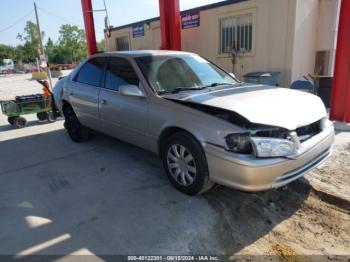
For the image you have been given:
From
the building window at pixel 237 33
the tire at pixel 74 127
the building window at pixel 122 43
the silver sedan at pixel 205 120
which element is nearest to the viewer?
the silver sedan at pixel 205 120

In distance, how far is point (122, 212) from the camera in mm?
3307

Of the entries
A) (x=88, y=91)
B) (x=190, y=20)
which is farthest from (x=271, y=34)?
(x=88, y=91)

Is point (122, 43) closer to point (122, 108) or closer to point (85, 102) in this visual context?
point (85, 102)

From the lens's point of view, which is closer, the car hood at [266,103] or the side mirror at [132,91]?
the car hood at [266,103]

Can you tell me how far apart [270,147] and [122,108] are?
2.26 metres

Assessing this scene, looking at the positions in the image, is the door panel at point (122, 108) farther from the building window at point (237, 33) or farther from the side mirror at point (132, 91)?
the building window at point (237, 33)

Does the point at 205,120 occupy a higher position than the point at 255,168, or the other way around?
the point at 205,120

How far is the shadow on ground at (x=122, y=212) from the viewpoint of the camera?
2.77m

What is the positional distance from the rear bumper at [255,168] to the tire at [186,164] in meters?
0.12

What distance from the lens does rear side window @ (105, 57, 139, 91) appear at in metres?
4.22

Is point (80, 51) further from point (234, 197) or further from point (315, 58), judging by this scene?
point (234, 197)

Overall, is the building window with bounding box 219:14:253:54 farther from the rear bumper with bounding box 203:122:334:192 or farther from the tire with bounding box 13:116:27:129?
the rear bumper with bounding box 203:122:334:192

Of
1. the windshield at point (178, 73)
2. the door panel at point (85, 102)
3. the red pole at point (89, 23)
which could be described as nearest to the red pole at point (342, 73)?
the windshield at point (178, 73)

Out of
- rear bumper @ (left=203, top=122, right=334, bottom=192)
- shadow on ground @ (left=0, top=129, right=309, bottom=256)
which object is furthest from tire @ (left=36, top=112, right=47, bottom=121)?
rear bumper @ (left=203, top=122, right=334, bottom=192)
